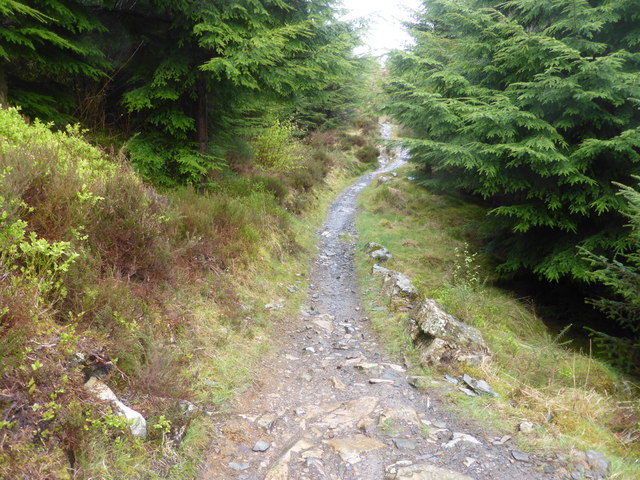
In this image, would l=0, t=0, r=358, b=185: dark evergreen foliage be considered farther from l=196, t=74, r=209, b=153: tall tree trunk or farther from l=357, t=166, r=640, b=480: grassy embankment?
l=357, t=166, r=640, b=480: grassy embankment

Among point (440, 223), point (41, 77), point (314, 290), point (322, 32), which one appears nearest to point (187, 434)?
point (314, 290)

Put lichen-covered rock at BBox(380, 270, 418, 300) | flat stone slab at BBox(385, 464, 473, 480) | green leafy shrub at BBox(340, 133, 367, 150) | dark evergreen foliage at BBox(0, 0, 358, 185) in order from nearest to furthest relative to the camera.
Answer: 1. flat stone slab at BBox(385, 464, 473, 480)
2. dark evergreen foliage at BBox(0, 0, 358, 185)
3. lichen-covered rock at BBox(380, 270, 418, 300)
4. green leafy shrub at BBox(340, 133, 367, 150)

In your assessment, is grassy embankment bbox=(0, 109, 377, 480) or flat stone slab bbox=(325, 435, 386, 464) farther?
flat stone slab bbox=(325, 435, 386, 464)

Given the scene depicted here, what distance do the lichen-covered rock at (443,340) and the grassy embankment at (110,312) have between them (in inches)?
98.4

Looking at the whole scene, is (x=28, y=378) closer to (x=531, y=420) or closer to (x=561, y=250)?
(x=531, y=420)

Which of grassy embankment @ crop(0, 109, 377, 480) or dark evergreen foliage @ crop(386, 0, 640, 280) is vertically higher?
dark evergreen foliage @ crop(386, 0, 640, 280)

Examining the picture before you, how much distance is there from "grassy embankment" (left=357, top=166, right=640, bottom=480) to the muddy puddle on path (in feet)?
1.36

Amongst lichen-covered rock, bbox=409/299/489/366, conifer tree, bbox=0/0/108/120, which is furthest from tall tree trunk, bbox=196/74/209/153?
lichen-covered rock, bbox=409/299/489/366

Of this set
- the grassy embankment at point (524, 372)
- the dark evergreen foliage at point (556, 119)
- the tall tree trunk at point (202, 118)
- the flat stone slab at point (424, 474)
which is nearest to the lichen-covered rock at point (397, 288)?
the grassy embankment at point (524, 372)

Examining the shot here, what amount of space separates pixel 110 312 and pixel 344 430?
279 cm

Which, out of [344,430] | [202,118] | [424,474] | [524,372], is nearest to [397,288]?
[524,372]

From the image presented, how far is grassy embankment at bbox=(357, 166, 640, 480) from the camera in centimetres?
353

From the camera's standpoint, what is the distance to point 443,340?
16.6 ft

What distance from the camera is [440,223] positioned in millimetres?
14844
